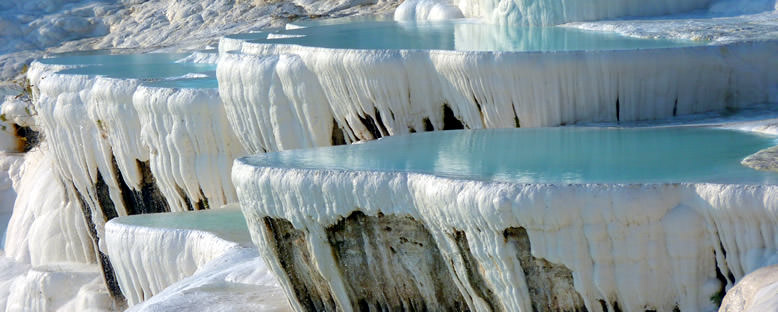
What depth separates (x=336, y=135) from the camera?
24.9ft

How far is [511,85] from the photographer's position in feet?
22.0

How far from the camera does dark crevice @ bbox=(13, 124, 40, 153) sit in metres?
13.7

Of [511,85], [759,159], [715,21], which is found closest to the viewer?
[759,159]

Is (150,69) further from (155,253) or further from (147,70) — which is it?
(155,253)

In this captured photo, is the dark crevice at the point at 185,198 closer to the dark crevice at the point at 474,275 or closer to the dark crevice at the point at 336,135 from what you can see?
the dark crevice at the point at 336,135

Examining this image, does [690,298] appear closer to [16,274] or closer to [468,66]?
[468,66]

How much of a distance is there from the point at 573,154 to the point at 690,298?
45.3 inches

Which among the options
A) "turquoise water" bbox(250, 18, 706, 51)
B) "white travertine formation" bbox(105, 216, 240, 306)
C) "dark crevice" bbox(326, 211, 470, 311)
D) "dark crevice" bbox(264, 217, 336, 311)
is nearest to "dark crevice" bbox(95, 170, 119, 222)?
"turquoise water" bbox(250, 18, 706, 51)

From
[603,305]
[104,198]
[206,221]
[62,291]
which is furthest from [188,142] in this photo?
[603,305]

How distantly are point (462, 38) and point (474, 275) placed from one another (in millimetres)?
3931

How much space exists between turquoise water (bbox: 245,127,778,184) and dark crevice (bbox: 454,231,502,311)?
0.28 metres

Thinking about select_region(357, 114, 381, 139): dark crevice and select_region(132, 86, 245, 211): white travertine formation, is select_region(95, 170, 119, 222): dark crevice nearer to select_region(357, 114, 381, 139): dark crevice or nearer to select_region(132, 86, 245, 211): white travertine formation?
select_region(132, 86, 245, 211): white travertine formation

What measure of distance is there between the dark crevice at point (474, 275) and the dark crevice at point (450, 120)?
2.11m

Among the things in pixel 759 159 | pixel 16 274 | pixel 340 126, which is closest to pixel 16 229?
pixel 16 274
